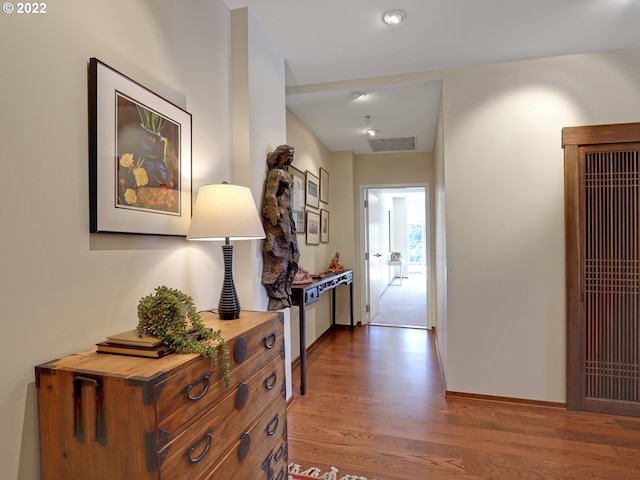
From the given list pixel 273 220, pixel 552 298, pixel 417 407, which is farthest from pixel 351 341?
pixel 273 220

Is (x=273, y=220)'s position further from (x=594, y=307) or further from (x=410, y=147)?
(x=410, y=147)

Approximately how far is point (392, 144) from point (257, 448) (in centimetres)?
412

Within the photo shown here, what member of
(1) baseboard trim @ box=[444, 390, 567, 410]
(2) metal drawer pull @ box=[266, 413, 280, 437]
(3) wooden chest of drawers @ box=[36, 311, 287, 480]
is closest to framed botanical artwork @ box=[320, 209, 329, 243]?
(1) baseboard trim @ box=[444, 390, 567, 410]

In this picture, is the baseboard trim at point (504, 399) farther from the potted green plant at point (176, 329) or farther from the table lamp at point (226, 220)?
the potted green plant at point (176, 329)

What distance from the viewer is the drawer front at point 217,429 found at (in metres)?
0.96

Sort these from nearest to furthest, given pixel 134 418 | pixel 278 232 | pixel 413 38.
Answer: pixel 134 418, pixel 278 232, pixel 413 38

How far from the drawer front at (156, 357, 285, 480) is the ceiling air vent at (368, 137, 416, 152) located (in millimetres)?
3614

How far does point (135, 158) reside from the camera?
4.38ft

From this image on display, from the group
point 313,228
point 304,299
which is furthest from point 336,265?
point 304,299

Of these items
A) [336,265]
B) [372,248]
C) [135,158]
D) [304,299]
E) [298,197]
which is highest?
[298,197]

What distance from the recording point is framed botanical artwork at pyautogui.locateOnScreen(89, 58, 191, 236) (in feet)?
3.87

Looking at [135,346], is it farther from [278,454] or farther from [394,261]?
[394,261]

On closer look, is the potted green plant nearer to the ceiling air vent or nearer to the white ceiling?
the white ceiling

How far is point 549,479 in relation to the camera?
1788mm
